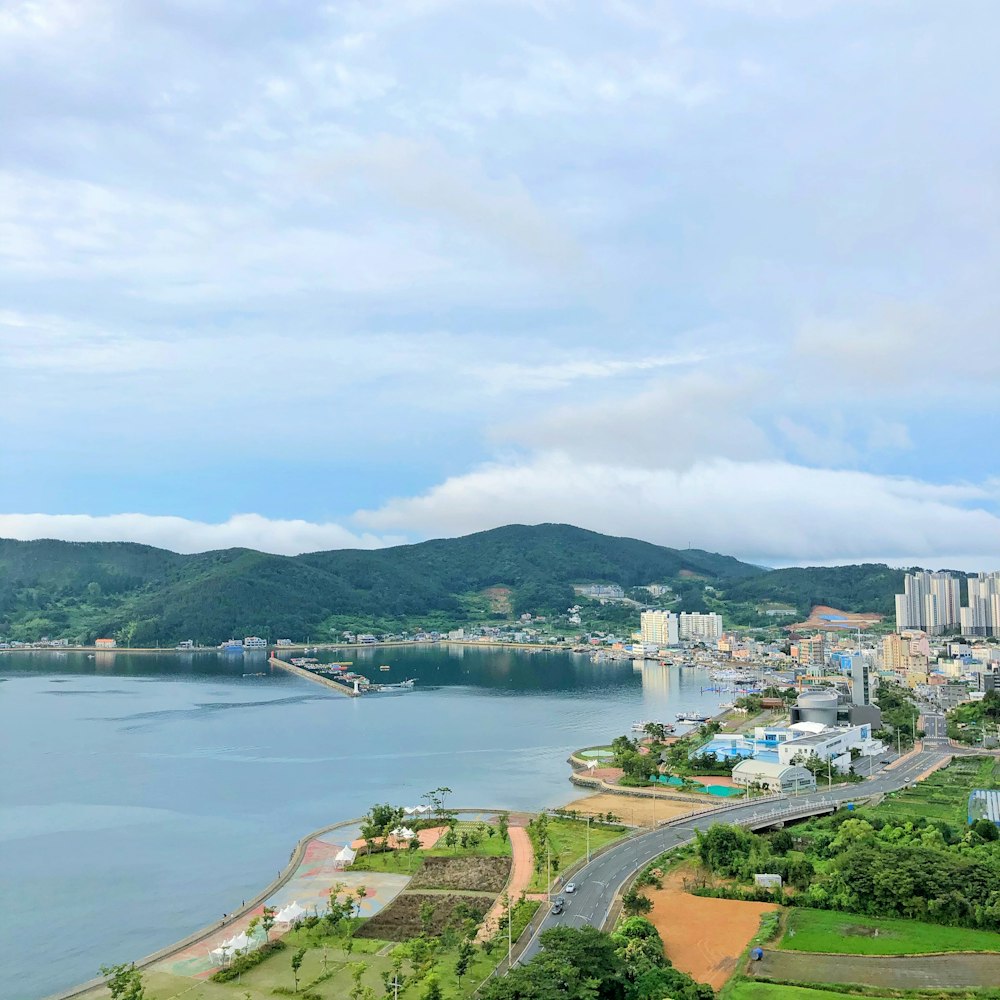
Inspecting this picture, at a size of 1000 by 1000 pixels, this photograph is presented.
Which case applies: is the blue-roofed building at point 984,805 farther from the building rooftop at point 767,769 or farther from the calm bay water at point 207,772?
the calm bay water at point 207,772

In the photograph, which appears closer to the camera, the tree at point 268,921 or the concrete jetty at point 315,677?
the tree at point 268,921

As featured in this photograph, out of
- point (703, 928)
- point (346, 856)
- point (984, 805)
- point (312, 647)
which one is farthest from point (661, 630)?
point (703, 928)

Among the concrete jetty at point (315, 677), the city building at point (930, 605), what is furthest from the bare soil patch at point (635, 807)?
the city building at point (930, 605)

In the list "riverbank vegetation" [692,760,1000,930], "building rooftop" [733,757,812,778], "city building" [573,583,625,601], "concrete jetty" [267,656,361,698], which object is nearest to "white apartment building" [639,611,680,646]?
"city building" [573,583,625,601]

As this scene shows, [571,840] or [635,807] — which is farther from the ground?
[571,840]

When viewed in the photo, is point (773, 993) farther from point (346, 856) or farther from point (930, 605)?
point (930, 605)

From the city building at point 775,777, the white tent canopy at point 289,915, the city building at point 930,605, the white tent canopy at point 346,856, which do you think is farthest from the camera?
the city building at point 930,605

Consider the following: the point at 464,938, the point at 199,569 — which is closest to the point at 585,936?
the point at 464,938
